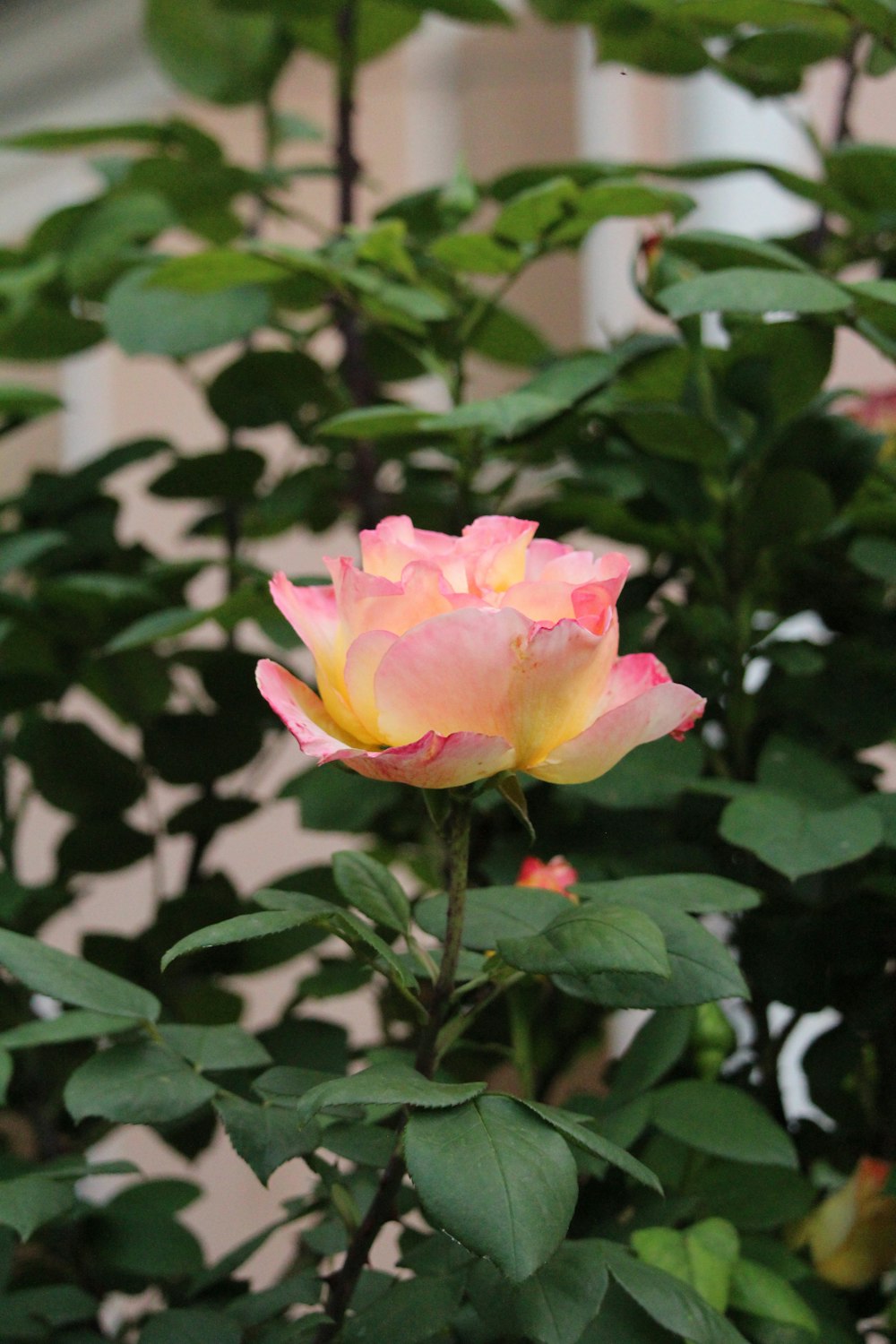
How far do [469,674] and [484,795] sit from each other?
0.10 meters

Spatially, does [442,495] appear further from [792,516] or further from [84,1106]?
[84,1106]

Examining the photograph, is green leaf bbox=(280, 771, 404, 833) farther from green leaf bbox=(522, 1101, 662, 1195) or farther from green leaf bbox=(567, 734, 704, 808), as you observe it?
green leaf bbox=(522, 1101, 662, 1195)

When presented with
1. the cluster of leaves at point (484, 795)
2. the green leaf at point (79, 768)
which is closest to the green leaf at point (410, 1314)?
the cluster of leaves at point (484, 795)

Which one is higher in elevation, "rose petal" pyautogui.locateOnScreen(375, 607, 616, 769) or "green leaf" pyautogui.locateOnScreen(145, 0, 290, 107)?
"green leaf" pyautogui.locateOnScreen(145, 0, 290, 107)

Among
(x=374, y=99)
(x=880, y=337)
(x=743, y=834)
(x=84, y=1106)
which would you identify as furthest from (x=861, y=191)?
(x=374, y=99)

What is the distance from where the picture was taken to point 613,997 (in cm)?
26

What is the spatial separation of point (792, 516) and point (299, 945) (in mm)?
231

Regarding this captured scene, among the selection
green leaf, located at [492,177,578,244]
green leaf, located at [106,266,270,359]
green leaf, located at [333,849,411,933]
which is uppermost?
green leaf, located at [492,177,578,244]

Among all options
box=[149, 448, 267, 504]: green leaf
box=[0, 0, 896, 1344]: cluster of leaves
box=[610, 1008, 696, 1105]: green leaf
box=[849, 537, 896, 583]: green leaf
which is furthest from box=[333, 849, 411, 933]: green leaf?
box=[149, 448, 267, 504]: green leaf

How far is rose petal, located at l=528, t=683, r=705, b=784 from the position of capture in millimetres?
243

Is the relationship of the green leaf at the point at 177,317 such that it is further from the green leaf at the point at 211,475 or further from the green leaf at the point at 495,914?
the green leaf at the point at 495,914

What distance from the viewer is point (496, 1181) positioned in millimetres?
217

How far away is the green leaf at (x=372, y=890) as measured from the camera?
0.93 feet

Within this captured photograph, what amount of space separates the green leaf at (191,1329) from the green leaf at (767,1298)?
0.45ft
